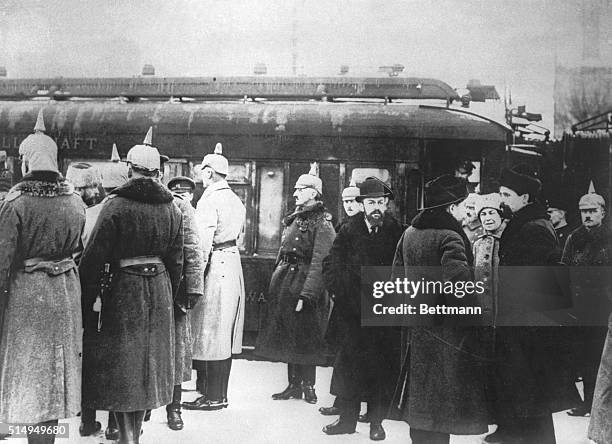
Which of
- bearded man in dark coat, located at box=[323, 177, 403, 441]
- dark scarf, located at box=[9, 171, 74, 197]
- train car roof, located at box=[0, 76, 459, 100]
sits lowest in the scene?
bearded man in dark coat, located at box=[323, 177, 403, 441]

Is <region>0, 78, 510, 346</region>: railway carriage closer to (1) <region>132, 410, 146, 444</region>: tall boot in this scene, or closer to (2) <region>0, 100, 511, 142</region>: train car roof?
(2) <region>0, 100, 511, 142</region>: train car roof

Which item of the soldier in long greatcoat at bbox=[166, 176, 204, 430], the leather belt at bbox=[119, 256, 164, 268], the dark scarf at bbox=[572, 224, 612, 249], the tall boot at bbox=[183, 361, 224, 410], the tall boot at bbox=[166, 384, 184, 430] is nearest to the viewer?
the leather belt at bbox=[119, 256, 164, 268]

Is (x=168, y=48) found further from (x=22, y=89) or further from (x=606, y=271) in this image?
(x=606, y=271)

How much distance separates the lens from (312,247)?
13.9 ft

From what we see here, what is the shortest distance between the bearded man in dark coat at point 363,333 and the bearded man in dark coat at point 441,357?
0.35 m

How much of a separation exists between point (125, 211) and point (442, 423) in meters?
2.05

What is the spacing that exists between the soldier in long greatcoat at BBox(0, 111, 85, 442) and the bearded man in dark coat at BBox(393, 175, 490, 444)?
1848mm

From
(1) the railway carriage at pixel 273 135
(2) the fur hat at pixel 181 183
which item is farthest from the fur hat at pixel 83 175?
(2) the fur hat at pixel 181 183

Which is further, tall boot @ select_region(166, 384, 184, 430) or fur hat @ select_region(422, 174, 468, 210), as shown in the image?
tall boot @ select_region(166, 384, 184, 430)

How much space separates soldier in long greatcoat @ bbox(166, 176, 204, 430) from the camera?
3570 mm

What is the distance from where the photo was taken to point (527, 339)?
3.51m

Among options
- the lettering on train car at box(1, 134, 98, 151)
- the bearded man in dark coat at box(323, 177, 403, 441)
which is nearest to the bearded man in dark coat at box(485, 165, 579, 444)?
the bearded man in dark coat at box(323, 177, 403, 441)

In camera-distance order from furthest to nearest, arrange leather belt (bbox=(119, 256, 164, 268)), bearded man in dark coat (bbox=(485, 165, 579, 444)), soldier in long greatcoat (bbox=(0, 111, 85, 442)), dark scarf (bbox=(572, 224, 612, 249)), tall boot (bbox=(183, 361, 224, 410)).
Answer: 1. tall boot (bbox=(183, 361, 224, 410))
2. dark scarf (bbox=(572, 224, 612, 249))
3. bearded man in dark coat (bbox=(485, 165, 579, 444))
4. leather belt (bbox=(119, 256, 164, 268))
5. soldier in long greatcoat (bbox=(0, 111, 85, 442))

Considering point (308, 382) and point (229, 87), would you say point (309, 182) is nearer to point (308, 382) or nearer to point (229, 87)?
point (229, 87)
